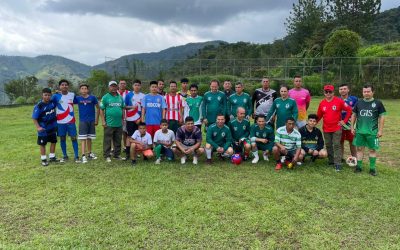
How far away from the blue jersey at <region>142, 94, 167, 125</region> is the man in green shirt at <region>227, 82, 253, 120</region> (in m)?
1.47

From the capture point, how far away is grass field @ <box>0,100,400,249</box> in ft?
12.8

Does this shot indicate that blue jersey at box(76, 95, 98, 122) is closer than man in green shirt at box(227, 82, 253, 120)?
Yes

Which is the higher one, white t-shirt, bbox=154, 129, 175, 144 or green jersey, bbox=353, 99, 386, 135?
green jersey, bbox=353, 99, 386, 135

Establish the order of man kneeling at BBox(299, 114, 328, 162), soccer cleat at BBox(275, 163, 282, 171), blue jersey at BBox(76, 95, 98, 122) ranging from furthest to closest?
blue jersey at BBox(76, 95, 98, 122) < man kneeling at BBox(299, 114, 328, 162) < soccer cleat at BBox(275, 163, 282, 171)

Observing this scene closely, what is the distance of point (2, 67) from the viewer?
180m

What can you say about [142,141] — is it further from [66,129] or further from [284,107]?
[284,107]

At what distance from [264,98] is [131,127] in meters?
3.08

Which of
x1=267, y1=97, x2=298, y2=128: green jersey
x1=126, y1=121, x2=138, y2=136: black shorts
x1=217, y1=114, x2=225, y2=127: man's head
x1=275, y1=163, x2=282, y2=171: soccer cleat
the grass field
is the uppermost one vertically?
x1=267, y1=97, x2=298, y2=128: green jersey

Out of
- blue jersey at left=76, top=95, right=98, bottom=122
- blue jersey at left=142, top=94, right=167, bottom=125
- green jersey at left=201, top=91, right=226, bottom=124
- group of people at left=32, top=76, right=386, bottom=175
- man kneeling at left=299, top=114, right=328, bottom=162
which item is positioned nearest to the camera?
group of people at left=32, top=76, right=386, bottom=175

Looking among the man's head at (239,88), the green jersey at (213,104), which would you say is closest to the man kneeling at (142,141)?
the green jersey at (213,104)

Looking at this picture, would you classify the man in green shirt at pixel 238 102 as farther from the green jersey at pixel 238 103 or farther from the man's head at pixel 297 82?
the man's head at pixel 297 82

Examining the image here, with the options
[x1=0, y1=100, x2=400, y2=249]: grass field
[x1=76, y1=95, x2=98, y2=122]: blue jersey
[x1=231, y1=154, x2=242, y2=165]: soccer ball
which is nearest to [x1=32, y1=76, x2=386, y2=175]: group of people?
[x1=76, y1=95, x2=98, y2=122]: blue jersey

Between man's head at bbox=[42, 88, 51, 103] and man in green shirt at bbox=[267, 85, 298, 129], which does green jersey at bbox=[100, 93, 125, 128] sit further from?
man in green shirt at bbox=[267, 85, 298, 129]

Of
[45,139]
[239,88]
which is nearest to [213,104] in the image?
[239,88]
